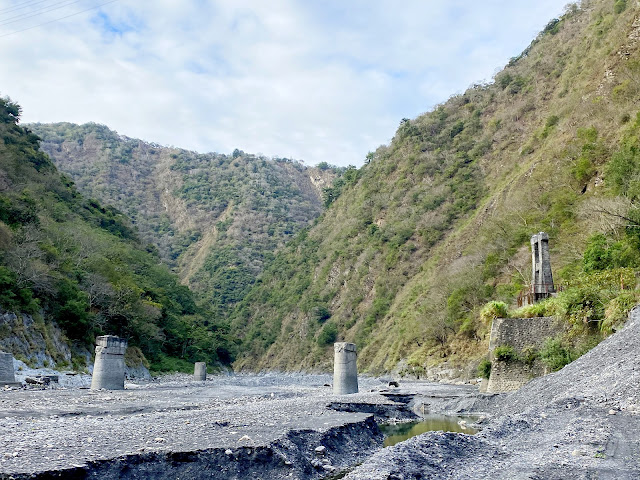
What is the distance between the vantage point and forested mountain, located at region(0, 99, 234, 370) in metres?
32.4

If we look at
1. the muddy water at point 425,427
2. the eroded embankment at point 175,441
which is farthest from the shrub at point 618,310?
the eroded embankment at point 175,441

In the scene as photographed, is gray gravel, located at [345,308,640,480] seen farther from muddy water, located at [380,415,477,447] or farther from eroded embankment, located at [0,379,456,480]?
muddy water, located at [380,415,477,447]

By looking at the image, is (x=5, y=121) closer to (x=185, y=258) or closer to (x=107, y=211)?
(x=107, y=211)

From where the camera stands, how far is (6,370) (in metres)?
21.6

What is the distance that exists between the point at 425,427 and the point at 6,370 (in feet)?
52.9

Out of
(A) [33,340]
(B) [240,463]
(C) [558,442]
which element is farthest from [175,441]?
(A) [33,340]

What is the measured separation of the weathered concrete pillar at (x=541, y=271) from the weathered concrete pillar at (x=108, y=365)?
1730 centimetres

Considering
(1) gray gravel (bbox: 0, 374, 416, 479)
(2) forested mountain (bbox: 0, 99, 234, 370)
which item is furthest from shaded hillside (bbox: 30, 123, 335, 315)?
(1) gray gravel (bbox: 0, 374, 416, 479)

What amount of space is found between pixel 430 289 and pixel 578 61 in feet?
84.5

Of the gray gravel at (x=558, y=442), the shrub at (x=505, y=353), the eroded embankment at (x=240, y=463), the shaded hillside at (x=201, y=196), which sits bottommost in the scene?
the eroded embankment at (x=240, y=463)

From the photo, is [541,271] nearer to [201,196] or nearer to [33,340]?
[33,340]

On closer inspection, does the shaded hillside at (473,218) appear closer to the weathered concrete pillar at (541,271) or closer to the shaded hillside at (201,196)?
the weathered concrete pillar at (541,271)

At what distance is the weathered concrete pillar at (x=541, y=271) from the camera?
23.6 meters

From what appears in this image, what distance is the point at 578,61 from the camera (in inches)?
2056
